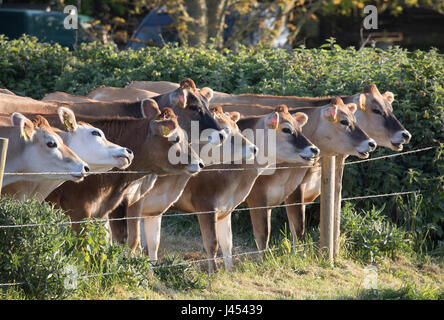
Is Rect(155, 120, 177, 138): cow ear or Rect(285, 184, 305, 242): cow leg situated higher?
Rect(155, 120, 177, 138): cow ear

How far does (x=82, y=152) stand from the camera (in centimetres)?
731

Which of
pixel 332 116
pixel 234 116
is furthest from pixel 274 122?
pixel 332 116

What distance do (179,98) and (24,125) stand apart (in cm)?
197

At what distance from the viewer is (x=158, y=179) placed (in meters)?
8.39

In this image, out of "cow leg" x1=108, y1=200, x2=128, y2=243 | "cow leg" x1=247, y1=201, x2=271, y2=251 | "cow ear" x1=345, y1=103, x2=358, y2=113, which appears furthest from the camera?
"cow ear" x1=345, y1=103, x2=358, y2=113

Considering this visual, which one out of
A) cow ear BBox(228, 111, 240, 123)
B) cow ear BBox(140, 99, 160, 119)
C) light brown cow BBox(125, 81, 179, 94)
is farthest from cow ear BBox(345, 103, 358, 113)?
light brown cow BBox(125, 81, 179, 94)

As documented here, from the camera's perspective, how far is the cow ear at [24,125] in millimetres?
6934

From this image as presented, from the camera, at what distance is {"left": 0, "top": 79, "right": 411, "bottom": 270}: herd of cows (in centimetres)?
719

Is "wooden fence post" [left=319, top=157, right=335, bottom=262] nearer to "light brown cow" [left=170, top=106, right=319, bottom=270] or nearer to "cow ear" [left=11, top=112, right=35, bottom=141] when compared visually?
"light brown cow" [left=170, top=106, right=319, bottom=270]

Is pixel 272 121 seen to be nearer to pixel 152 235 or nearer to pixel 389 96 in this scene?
pixel 152 235

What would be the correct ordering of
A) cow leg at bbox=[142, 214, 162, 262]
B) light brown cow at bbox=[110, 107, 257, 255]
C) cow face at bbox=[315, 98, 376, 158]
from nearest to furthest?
light brown cow at bbox=[110, 107, 257, 255], cow leg at bbox=[142, 214, 162, 262], cow face at bbox=[315, 98, 376, 158]

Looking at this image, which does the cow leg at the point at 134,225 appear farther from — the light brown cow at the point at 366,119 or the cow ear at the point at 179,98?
the light brown cow at the point at 366,119

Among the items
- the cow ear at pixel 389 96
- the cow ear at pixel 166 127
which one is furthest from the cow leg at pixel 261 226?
the cow ear at pixel 389 96

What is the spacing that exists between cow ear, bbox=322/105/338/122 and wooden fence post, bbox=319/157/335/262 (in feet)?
1.91
